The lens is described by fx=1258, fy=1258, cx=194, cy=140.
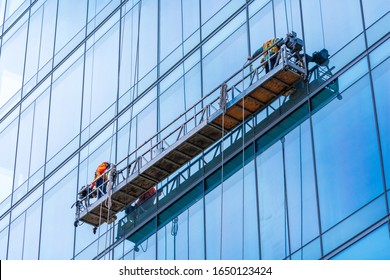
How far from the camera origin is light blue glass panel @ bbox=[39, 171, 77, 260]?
130ft

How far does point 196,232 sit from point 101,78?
9553 mm

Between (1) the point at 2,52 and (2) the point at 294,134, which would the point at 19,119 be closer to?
(1) the point at 2,52

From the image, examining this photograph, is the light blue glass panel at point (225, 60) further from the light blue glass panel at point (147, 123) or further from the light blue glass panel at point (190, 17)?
the light blue glass panel at point (147, 123)

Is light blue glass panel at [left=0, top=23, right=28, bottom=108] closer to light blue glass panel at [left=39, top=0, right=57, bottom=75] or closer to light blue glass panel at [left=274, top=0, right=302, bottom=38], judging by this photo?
light blue glass panel at [left=39, top=0, right=57, bottom=75]

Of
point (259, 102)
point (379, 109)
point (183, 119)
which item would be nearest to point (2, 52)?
point (183, 119)

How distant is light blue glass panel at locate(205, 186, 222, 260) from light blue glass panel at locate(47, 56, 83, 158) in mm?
9722

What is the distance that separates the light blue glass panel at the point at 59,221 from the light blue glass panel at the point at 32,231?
38 cm

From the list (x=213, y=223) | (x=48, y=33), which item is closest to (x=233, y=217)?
(x=213, y=223)

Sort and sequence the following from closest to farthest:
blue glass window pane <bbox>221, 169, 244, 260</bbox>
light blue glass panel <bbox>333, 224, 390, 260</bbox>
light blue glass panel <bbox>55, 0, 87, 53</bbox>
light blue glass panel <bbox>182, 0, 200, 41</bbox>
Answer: light blue glass panel <bbox>333, 224, 390, 260</bbox> → blue glass window pane <bbox>221, 169, 244, 260</bbox> → light blue glass panel <bbox>182, 0, 200, 41</bbox> → light blue glass panel <bbox>55, 0, 87, 53</bbox>

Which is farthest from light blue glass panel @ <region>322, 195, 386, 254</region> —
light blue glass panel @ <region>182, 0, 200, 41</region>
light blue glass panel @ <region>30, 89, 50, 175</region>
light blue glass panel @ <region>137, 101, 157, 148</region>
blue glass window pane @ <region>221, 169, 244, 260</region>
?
light blue glass panel @ <region>30, 89, 50, 175</region>

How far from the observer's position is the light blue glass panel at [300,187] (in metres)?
29.7

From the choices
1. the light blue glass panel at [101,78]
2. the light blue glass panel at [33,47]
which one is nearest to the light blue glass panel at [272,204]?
the light blue glass panel at [101,78]

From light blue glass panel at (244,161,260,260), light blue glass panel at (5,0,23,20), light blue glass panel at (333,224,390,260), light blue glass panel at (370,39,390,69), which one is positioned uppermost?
light blue glass panel at (5,0,23,20)

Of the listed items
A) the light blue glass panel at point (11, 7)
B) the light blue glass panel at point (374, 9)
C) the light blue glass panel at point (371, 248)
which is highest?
the light blue glass panel at point (11, 7)
